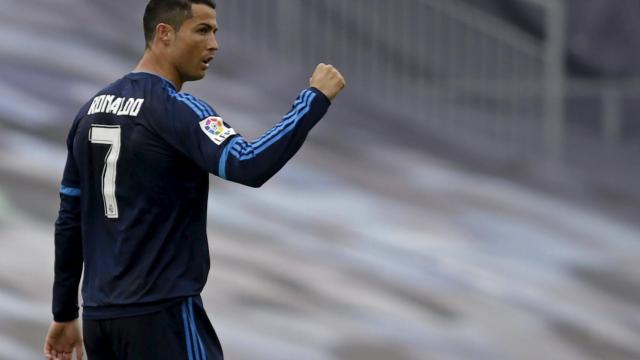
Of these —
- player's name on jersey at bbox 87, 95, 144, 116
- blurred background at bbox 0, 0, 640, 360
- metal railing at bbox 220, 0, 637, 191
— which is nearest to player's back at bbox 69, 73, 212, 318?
player's name on jersey at bbox 87, 95, 144, 116

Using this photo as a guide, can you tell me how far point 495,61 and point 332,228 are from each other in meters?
2.90

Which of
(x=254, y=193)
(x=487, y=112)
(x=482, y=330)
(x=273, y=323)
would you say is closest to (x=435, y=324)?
(x=482, y=330)

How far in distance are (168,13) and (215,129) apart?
0.39 meters

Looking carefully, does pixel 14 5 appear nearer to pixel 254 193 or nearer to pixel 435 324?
Answer: pixel 254 193

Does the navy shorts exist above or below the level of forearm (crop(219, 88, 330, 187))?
below

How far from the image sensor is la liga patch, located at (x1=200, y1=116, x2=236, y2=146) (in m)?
3.00

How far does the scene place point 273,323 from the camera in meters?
6.62

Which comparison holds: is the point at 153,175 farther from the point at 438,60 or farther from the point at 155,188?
the point at 438,60

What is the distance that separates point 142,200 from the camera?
313 cm

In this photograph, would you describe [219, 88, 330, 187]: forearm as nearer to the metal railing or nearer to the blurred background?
the blurred background

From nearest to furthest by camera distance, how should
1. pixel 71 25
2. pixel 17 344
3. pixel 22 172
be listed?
pixel 17 344 → pixel 22 172 → pixel 71 25

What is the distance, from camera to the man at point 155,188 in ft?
10.1

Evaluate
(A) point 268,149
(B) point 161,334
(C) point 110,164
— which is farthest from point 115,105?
(B) point 161,334

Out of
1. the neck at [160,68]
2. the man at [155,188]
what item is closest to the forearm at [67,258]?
the man at [155,188]
